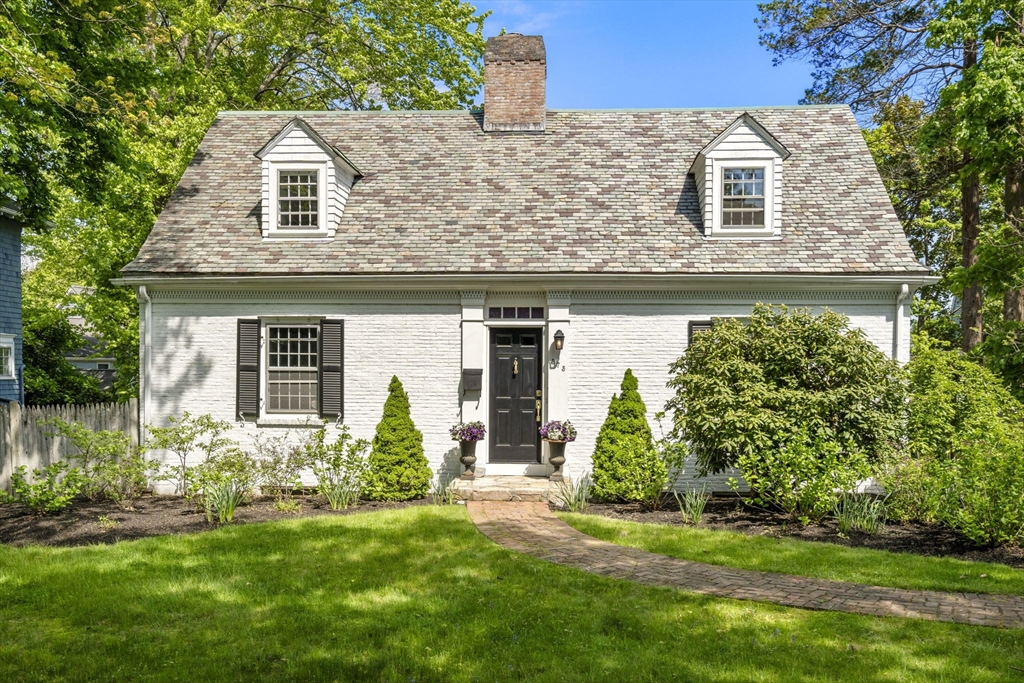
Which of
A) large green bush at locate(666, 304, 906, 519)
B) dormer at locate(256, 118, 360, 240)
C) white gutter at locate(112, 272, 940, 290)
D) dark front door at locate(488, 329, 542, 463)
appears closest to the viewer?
large green bush at locate(666, 304, 906, 519)

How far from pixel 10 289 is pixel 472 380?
538 inches

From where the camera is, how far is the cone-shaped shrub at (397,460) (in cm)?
1116

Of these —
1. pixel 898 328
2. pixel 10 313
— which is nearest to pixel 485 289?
pixel 898 328

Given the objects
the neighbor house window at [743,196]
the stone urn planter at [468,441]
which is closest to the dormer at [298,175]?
the stone urn planter at [468,441]

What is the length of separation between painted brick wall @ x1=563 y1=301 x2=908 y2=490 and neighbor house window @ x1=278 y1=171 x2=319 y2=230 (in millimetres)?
5585

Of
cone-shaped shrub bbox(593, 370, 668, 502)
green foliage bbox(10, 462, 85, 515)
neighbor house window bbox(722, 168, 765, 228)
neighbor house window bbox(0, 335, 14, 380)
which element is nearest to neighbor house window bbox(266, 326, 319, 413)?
green foliage bbox(10, 462, 85, 515)

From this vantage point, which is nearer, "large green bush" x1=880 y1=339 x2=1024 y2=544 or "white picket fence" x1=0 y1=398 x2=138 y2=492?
"large green bush" x1=880 y1=339 x2=1024 y2=544

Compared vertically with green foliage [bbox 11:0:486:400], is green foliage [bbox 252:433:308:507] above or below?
below

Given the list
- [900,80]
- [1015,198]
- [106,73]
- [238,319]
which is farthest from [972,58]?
[106,73]

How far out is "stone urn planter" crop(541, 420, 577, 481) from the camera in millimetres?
11422

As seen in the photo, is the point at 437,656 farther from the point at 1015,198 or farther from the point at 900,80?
the point at 900,80

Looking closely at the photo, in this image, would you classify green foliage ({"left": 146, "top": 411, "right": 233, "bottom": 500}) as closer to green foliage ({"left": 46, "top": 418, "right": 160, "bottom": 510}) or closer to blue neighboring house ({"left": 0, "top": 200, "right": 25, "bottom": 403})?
green foliage ({"left": 46, "top": 418, "right": 160, "bottom": 510})

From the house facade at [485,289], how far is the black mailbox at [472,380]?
5 centimetres

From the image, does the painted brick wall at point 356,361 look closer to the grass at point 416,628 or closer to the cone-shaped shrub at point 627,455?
the cone-shaped shrub at point 627,455
